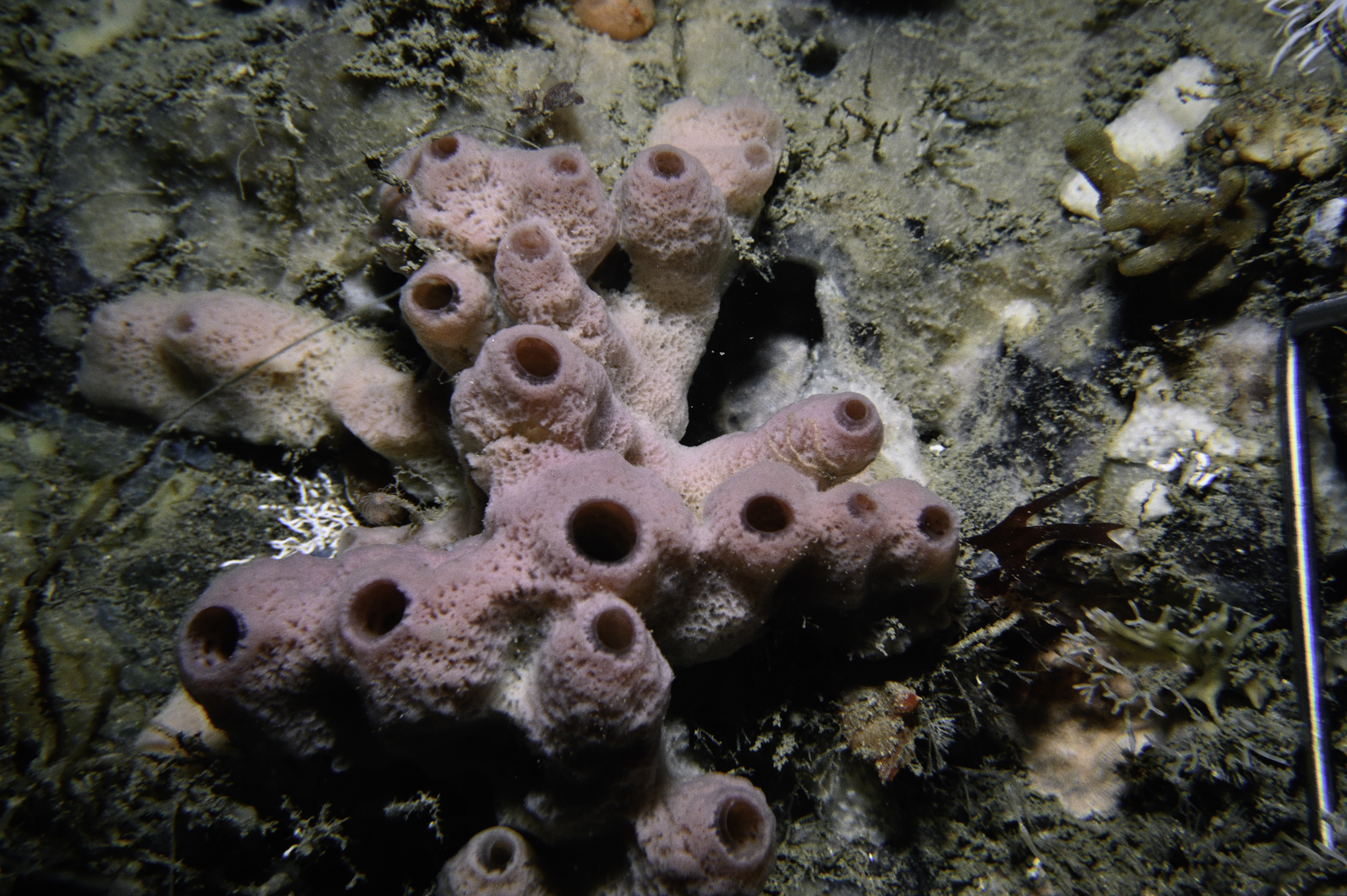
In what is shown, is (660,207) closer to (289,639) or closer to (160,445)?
(289,639)

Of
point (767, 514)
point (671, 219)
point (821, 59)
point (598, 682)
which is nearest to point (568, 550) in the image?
point (598, 682)

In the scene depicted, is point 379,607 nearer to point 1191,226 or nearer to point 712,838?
point 712,838

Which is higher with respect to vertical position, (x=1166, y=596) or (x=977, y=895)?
(x=1166, y=596)

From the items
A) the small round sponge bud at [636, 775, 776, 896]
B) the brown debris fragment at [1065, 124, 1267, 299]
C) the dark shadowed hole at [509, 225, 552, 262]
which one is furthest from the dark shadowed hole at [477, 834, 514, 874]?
the brown debris fragment at [1065, 124, 1267, 299]

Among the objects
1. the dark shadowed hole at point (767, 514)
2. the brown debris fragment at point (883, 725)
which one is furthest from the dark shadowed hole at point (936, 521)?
the brown debris fragment at point (883, 725)

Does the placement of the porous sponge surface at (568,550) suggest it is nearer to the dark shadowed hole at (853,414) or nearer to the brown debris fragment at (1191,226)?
the dark shadowed hole at (853,414)

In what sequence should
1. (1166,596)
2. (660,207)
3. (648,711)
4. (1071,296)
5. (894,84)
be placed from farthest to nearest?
(894,84) → (1071,296) → (1166,596) → (660,207) → (648,711)

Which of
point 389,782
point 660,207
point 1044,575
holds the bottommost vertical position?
point 389,782

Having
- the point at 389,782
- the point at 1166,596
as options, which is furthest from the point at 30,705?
the point at 1166,596
